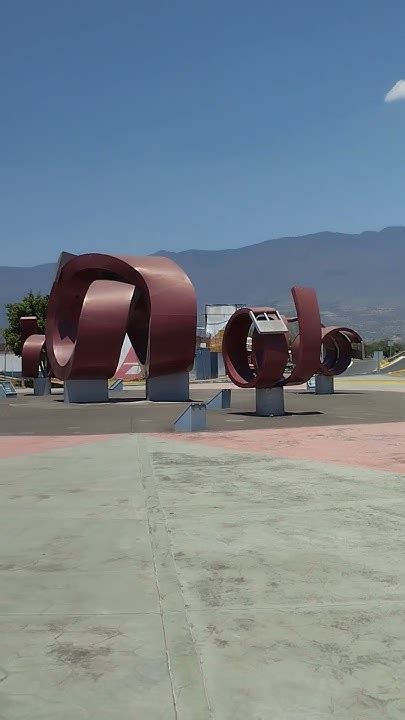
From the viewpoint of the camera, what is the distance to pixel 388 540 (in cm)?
766

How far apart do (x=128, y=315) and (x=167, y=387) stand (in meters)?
4.08

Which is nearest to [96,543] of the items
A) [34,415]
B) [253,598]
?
[253,598]

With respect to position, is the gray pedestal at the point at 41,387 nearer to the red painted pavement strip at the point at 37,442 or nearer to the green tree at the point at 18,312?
the green tree at the point at 18,312

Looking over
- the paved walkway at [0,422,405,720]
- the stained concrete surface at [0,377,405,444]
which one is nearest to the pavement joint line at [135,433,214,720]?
the paved walkway at [0,422,405,720]

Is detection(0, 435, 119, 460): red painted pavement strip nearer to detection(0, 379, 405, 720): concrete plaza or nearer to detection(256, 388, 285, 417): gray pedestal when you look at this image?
detection(0, 379, 405, 720): concrete plaza

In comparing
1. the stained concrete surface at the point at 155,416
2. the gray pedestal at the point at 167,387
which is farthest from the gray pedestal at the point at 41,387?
the gray pedestal at the point at 167,387

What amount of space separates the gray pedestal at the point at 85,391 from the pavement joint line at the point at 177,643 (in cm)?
2332

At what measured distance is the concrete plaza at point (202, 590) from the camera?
13.8ft

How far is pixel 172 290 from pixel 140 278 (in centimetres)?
146

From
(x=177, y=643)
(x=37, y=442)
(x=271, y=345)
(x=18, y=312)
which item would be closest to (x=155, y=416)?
(x=271, y=345)

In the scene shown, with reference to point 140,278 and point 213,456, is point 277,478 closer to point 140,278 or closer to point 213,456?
point 213,456

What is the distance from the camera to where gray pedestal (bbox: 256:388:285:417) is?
2500 cm

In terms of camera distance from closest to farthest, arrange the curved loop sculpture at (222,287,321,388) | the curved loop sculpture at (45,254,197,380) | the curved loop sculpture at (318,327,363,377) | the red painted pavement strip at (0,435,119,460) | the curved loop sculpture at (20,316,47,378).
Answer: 1. the red painted pavement strip at (0,435,119,460)
2. the curved loop sculpture at (222,287,321,388)
3. the curved loop sculpture at (45,254,197,380)
4. the curved loop sculpture at (318,327,363,377)
5. the curved loop sculpture at (20,316,47,378)

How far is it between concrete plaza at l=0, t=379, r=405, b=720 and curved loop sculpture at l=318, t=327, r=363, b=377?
24.1m
